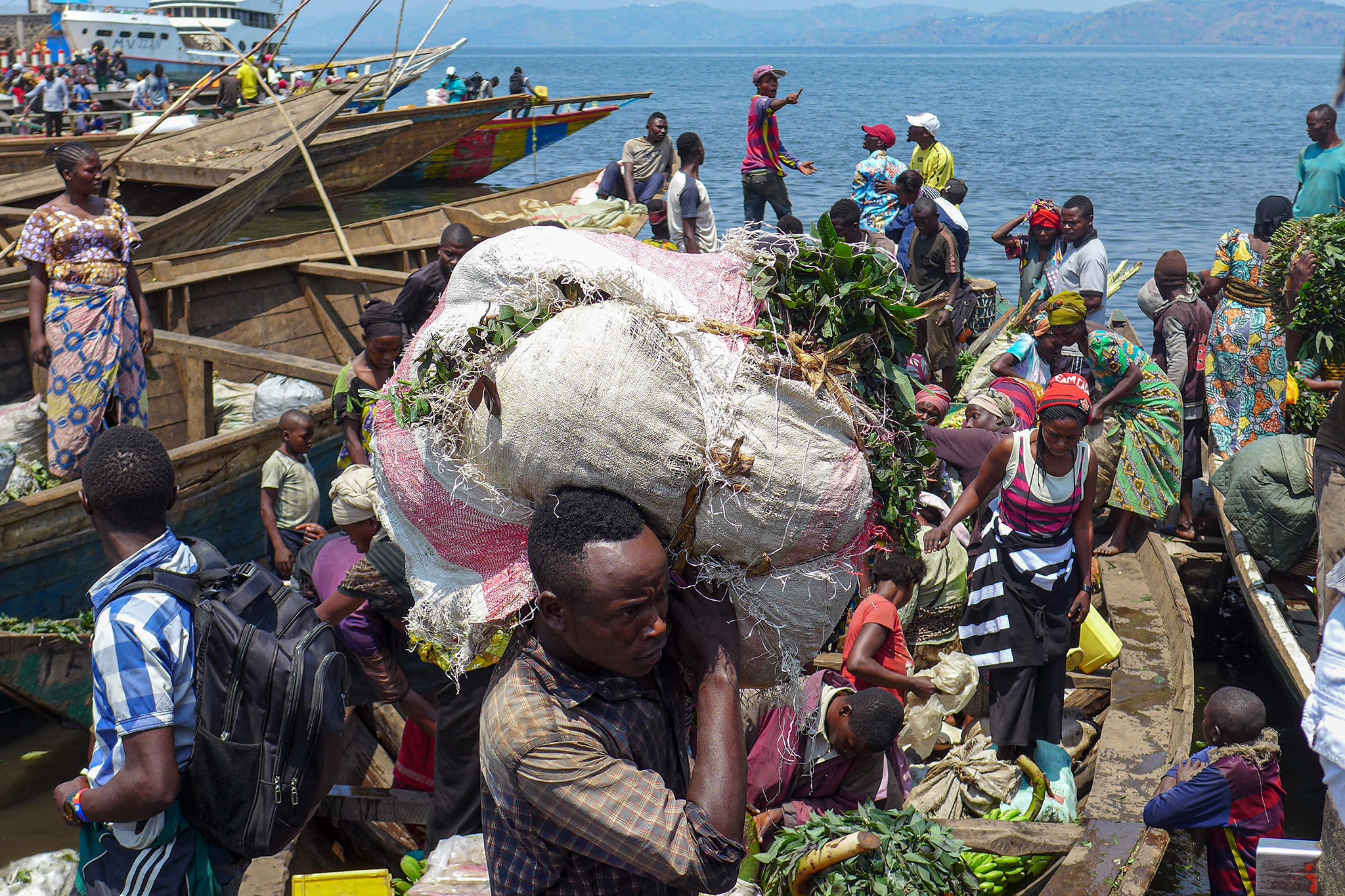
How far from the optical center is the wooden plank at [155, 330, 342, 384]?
242 inches

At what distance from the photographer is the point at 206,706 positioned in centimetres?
237

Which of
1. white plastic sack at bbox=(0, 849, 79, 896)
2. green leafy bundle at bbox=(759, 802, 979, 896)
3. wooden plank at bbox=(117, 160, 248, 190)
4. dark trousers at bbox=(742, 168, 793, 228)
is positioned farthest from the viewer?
wooden plank at bbox=(117, 160, 248, 190)

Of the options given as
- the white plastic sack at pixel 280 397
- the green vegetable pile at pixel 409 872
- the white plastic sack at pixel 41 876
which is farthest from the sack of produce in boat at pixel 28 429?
the green vegetable pile at pixel 409 872

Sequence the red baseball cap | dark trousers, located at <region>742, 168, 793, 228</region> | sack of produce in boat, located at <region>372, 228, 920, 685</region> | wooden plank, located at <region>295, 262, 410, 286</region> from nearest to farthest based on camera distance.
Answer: sack of produce in boat, located at <region>372, 228, 920, 685</region>, wooden plank, located at <region>295, 262, 410, 286</region>, the red baseball cap, dark trousers, located at <region>742, 168, 793, 228</region>

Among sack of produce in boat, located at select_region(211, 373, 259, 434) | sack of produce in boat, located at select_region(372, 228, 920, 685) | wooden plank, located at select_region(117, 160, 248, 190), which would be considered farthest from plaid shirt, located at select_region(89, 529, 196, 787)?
wooden plank, located at select_region(117, 160, 248, 190)

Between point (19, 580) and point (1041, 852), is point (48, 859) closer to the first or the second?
point (19, 580)

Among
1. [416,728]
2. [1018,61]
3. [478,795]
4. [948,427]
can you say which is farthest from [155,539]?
[1018,61]

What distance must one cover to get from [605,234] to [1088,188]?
30.3 meters

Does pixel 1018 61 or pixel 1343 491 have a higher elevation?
pixel 1018 61

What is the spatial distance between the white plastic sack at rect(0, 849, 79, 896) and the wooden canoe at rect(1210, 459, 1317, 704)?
5.01 meters

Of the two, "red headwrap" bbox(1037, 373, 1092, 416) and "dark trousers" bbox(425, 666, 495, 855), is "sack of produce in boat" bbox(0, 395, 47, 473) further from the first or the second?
"red headwrap" bbox(1037, 373, 1092, 416)

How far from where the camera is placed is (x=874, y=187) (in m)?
9.50

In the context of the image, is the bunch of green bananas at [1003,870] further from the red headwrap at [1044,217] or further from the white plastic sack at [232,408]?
the red headwrap at [1044,217]

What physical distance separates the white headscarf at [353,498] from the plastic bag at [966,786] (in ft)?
7.51
